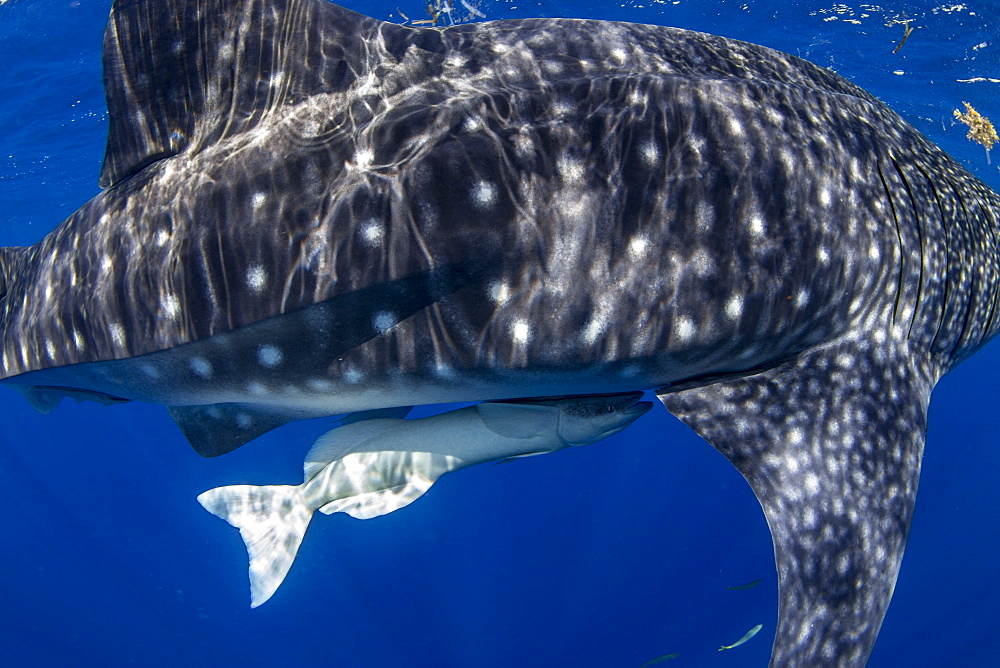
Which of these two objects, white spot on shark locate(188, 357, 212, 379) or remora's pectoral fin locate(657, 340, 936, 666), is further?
white spot on shark locate(188, 357, 212, 379)

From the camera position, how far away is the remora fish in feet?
12.7

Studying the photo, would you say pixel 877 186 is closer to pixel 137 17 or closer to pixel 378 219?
pixel 378 219

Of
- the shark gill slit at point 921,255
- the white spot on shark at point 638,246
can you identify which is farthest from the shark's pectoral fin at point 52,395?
the shark gill slit at point 921,255

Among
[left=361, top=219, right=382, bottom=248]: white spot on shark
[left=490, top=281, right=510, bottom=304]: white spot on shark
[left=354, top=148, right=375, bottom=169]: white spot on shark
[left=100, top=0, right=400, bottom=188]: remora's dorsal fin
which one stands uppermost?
[left=100, top=0, right=400, bottom=188]: remora's dorsal fin

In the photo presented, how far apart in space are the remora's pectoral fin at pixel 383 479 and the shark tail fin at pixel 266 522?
9.4 inches

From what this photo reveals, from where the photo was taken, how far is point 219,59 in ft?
10.5

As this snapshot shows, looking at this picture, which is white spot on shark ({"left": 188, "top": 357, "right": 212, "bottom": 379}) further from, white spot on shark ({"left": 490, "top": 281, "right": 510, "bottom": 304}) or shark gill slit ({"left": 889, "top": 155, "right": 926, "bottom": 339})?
shark gill slit ({"left": 889, "top": 155, "right": 926, "bottom": 339})

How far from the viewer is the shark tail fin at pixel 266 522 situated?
443 cm

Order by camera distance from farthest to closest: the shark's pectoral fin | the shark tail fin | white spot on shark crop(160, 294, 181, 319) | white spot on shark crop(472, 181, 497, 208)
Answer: the shark tail fin < the shark's pectoral fin < white spot on shark crop(160, 294, 181, 319) < white spot on shark crop(472, 181, 497, 208)

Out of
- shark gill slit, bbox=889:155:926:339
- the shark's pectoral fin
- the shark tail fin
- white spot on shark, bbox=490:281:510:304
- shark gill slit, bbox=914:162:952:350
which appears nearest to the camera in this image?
white spot on shark, bbox=490:281:510:304

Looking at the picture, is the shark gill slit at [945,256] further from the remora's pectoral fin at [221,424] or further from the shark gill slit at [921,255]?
→ the remora's pectoral fin at [221,424]

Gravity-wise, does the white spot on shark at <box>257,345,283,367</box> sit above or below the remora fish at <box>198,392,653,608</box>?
above

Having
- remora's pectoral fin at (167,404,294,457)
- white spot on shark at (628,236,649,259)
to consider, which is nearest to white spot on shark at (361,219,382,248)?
white spot on shark at (628,236,649,259)

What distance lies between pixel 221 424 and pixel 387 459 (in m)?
1.15
